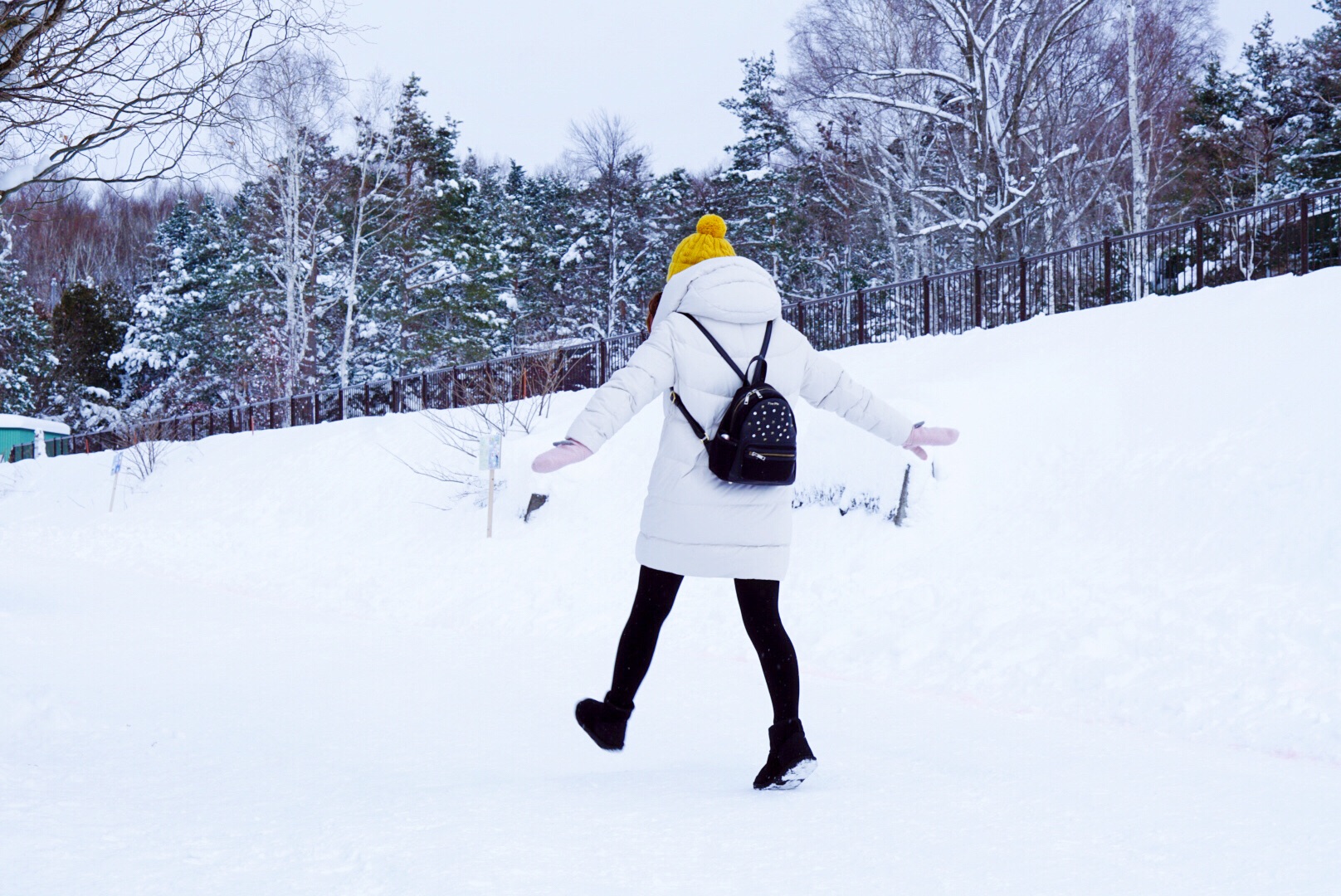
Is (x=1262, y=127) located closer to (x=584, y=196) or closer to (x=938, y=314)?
(x=938, y=314)

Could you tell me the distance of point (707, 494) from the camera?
134 inches

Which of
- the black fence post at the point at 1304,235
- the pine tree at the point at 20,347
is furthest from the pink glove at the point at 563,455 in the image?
the pine tree at the point at 20,347

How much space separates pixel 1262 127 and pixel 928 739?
30.2 m

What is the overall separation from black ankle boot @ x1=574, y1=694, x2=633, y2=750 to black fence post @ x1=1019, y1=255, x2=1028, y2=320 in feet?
44.7

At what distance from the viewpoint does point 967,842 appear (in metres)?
2.89

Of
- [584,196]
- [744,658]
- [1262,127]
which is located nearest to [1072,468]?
[744,658]

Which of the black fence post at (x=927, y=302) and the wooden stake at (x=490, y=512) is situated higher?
the black fence post at (x=927, y=302)

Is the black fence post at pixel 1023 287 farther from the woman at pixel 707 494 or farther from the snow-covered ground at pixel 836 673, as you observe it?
the woman at pixel 707 494

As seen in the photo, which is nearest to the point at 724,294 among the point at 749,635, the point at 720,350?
the point at 720,350

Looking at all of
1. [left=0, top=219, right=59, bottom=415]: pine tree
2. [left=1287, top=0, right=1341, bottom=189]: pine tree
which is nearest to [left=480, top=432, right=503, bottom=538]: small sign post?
[left=1287, top=0, right=1341, bottom=189]: pine tree

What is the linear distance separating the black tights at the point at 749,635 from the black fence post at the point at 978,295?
1371 centimetres

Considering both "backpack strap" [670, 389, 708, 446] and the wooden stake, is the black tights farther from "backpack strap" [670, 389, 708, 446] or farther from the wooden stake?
the wooden stake

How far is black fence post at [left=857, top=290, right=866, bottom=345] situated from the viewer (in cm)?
1755

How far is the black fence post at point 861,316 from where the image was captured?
17547mm
